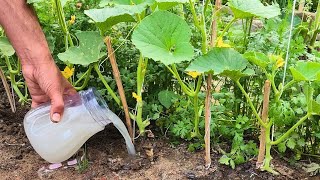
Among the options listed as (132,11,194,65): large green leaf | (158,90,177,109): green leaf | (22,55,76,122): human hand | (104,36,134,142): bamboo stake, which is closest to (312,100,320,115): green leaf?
(132,11,194,65): large green leaf

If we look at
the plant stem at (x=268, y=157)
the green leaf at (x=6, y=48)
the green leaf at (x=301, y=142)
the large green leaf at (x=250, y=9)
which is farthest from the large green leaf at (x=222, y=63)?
the green leaf at (x=6, y=48)

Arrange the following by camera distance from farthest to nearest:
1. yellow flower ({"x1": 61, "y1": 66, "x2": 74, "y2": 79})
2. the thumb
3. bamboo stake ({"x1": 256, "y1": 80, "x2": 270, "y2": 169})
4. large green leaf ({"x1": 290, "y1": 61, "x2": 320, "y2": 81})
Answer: yellow flower ({"x1": 61, "y1": 66, "x2": 74, "y2": 79}) < the thumb < bamboo stake ({"x1": 256, "y1": 80, "x2": 270, "y2": 169}) < large green leaf ({"x1": 290, "y1": 61, "x2": 320, "y2": 81})

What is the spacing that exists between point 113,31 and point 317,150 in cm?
84

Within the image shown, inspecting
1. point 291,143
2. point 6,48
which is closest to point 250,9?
point 291,143

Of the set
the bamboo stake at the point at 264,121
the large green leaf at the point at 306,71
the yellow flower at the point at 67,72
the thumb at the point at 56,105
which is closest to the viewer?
the large green leaf at the point at 306,71

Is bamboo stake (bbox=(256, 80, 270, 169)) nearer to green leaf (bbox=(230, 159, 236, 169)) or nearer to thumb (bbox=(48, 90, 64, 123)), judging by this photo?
green leaf (bbox=(230, 159, 236, 169))

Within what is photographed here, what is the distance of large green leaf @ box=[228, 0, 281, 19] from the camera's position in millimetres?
1460

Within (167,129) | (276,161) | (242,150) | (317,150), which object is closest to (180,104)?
→ (167,129)

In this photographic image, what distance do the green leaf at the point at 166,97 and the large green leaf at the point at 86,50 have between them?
0.28 meters

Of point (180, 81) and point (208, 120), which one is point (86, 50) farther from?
point (208, 120)

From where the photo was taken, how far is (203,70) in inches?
58.6

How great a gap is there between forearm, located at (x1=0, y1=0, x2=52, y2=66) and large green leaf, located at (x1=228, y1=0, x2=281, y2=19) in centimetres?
64

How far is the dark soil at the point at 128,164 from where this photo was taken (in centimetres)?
175

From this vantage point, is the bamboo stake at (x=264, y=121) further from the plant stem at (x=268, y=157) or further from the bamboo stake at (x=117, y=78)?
the bamboo stake at (x=117, y=78)
